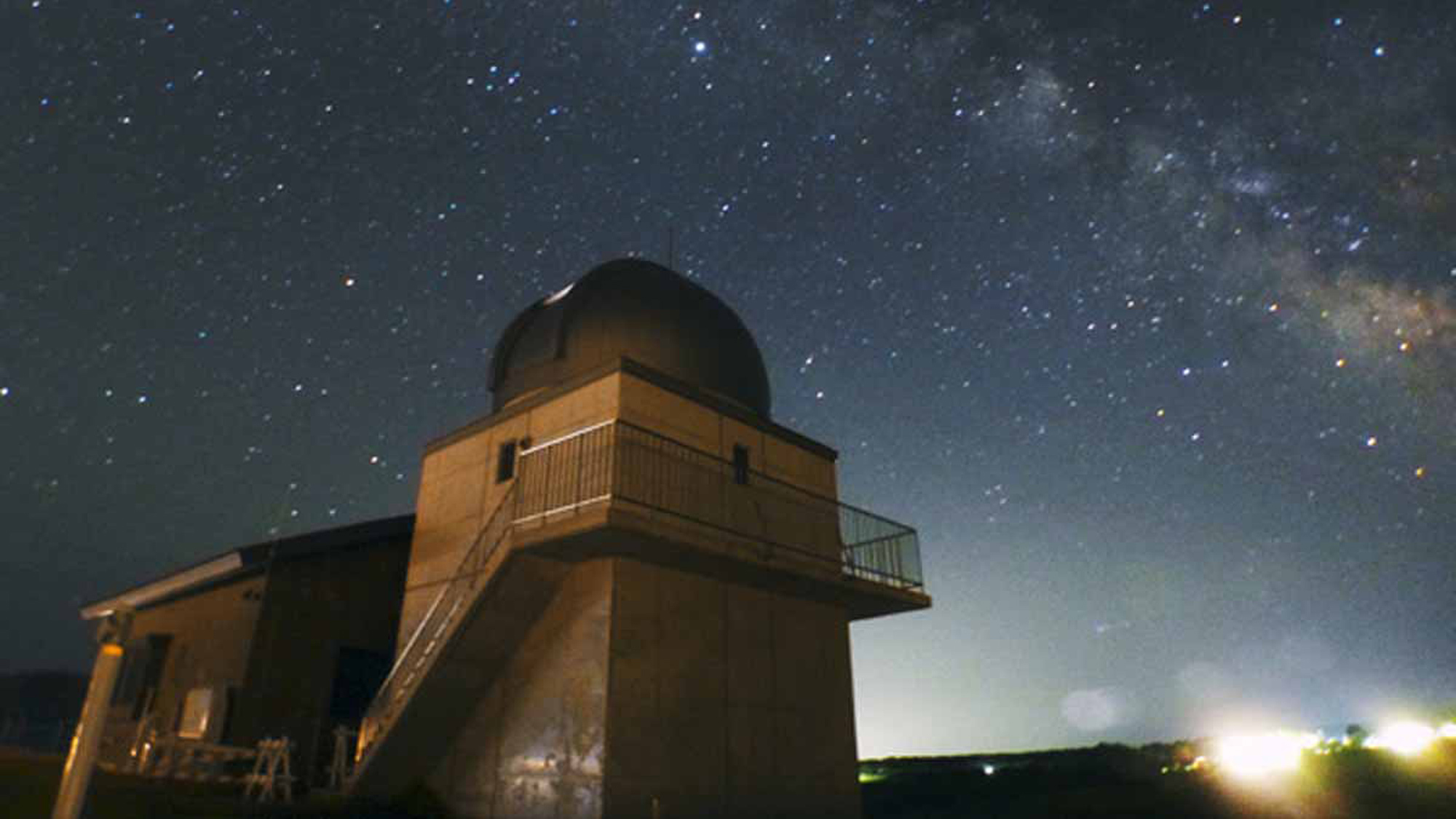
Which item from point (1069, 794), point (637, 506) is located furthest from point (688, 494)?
point (1069, 794)

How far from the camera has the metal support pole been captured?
5883 millimetres

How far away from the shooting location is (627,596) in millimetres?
12469

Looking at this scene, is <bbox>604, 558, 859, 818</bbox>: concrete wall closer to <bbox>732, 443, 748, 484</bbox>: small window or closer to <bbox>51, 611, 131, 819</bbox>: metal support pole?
<bbox>732, 443, 748, 484</bbox>: small window

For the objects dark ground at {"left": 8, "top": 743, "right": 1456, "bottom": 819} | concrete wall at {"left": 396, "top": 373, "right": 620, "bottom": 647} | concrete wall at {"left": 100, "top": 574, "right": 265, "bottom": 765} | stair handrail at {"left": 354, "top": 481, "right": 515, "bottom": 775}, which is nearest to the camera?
dark ground at {"left": 8, "top": 743, "right": 1456, "bottom": 819}

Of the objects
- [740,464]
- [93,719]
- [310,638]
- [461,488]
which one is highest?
[740,464]

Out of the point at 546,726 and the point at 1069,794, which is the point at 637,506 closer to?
the point at 546,726

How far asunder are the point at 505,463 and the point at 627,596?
13.0ft

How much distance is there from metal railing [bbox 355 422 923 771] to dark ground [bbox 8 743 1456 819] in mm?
2644

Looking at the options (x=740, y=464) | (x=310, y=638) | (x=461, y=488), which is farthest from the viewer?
(x=310, y=638)

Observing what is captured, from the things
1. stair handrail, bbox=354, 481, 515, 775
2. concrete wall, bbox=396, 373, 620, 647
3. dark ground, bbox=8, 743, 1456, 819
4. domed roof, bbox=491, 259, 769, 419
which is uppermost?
domed roof, bbox=491, 259, 769, 419

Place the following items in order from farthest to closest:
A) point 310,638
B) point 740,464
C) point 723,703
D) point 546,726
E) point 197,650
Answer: point 197,650, point 310,638, point 740,464, point 723,703, point 546,726

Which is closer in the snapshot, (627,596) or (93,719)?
(93,719)

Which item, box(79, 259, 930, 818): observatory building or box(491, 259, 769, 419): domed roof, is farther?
box(491, 259, 769, 419): domed roof

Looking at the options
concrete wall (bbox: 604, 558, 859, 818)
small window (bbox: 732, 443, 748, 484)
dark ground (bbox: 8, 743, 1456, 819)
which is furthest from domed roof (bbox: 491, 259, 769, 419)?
dark ground (bbox: 8, 743, 1456, 819)
